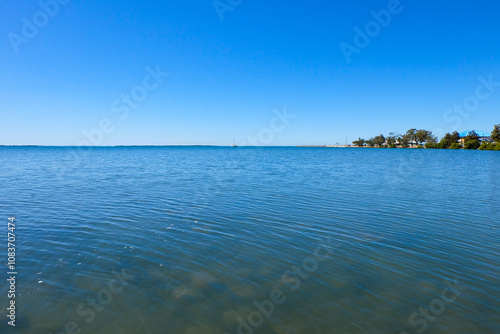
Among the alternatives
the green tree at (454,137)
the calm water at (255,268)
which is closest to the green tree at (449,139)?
the green tree at (454,137)

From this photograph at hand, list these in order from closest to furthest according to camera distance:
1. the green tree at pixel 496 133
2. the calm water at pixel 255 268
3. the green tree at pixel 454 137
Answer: the calm water at pixel 255 268 < the green tree at pixel 496 133 < the green tree at pixel 454 137

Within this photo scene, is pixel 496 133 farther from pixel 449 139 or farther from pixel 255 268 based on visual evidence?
pixel 255 268

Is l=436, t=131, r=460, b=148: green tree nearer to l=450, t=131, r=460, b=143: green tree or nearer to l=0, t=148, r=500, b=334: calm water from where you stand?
l=450, t=131, r=460, b=143: green tree

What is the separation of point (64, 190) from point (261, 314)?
2135 cm

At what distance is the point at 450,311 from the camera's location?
609 cm

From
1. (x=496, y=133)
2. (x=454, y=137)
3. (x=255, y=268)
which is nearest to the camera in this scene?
(x=255, y=268)

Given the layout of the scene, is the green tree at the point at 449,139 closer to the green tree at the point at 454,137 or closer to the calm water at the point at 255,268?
the green tree at the point at 454,137

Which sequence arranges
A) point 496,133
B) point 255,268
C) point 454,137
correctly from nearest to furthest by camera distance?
point 255,268 < point 496,133 < point 454,137

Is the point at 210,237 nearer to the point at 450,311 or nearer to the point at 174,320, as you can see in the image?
the point at 174,320

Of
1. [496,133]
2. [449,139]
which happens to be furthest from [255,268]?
[449,139]

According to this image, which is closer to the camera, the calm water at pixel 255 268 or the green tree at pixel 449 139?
the calm water at pixel 255 268

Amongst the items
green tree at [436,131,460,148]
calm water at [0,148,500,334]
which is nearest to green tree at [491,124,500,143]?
green tree at [436,131,460,148]

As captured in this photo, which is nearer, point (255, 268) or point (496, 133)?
point (255, 268)

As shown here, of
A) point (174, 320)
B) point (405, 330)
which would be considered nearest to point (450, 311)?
point (405, 330)
